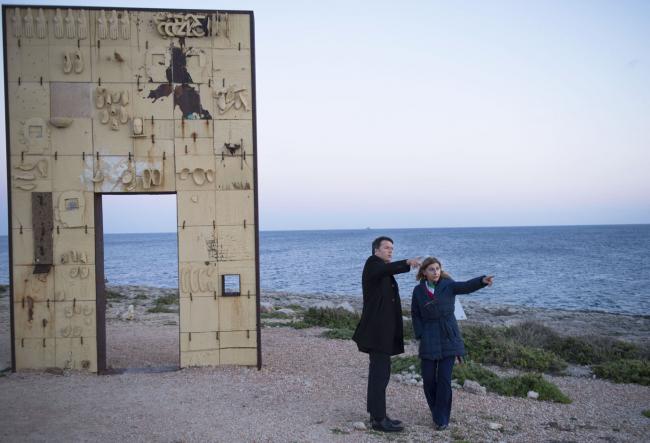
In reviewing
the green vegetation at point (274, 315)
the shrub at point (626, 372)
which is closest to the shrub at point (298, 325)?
the green vegetation at point (274, 315)

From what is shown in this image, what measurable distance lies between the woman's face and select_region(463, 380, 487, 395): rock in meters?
3.05

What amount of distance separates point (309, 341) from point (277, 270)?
45355 mm

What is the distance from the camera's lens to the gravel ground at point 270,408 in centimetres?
678

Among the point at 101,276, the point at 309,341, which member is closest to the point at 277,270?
the point at 309,341

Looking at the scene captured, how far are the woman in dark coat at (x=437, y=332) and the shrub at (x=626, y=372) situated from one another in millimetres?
5333

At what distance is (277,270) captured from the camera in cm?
5853

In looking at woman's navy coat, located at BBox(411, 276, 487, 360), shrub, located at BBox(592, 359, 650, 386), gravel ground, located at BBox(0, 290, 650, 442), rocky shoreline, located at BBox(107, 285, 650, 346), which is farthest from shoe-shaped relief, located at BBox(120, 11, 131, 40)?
shrub, located at BBox(592, 359, 650, 386)

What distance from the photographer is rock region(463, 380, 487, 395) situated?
8978 mm

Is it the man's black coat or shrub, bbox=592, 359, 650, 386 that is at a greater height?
the man's black coat

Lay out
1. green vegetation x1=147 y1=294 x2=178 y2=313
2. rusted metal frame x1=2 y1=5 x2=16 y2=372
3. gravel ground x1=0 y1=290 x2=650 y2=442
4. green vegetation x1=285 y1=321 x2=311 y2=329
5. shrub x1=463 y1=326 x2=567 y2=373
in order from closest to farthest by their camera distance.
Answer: gravel ground x1=0 y1=290 x2=650 y2=442 < rusted metal frame x1=2 y1=5 x2=16 y2=372 < shrub x1=463 y1=326 x2=567 y2=373 < green vegetation x1=285 y1=321 x2=311 y2=329 < green vegetation x1=147 y1=294 x2=178 y2=313

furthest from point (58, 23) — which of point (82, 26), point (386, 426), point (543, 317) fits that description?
point (543, 317)

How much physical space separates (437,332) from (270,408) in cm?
265

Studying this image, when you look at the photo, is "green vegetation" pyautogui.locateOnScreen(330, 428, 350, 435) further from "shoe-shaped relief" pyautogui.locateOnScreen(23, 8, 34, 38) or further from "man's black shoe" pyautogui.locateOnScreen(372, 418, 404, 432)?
"shoe-shaped relief" pyautogui.locateOnScreen(23, 8, 34, 38)

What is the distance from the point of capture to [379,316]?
6.59 m
